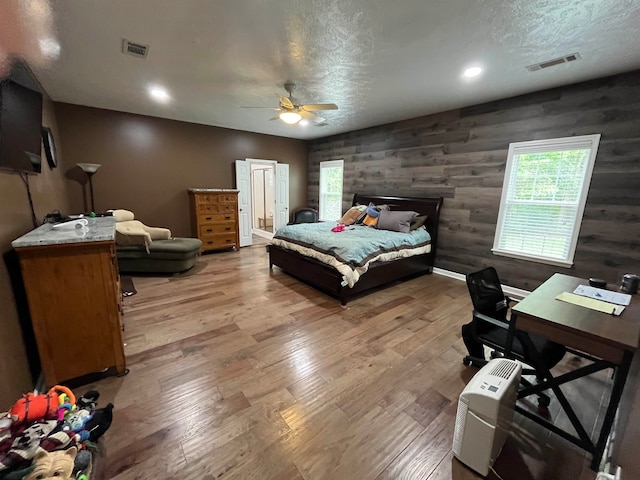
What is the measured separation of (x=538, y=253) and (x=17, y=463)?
4773 millimetres

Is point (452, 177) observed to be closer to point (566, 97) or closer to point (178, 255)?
point (566, 97)

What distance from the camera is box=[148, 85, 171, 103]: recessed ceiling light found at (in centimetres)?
338

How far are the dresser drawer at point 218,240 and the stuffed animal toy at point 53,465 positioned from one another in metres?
4.46

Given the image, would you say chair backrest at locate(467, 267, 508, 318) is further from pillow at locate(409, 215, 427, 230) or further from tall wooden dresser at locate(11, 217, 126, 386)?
tall wooden dresser at locate(11, 217, 126, 386)

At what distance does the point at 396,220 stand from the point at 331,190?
2.58m

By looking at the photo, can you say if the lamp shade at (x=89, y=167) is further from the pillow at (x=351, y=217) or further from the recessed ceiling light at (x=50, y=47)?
the pillow at (x=351, y=217)

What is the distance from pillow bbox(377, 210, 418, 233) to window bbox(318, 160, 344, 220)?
192 centimetres

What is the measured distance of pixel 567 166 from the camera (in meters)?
3.13

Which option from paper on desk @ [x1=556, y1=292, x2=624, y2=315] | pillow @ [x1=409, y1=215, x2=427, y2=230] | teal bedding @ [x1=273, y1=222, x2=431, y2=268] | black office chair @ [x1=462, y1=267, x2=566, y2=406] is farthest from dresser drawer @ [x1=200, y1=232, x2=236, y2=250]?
paper on desk @ [x1=556, y1=292, x2=624, y2=315]

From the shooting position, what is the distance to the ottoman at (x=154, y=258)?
404 centimetres

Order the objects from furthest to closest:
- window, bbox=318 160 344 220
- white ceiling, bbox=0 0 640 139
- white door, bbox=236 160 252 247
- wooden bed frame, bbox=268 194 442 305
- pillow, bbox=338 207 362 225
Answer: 1. window, bbox=318 160 344 220
2. white door, bbox=236 160 252 247
3. pillow, bbox=338 207 362 225
4. wooden bed frame, bbox=268 194 442 305
5. white ceiling, bbox=0 0 640 139

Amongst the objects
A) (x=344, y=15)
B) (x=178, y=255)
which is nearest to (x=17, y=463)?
(x=344, y=15)

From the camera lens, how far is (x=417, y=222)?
4.41 metres

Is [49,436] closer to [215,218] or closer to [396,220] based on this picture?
[396,220]
